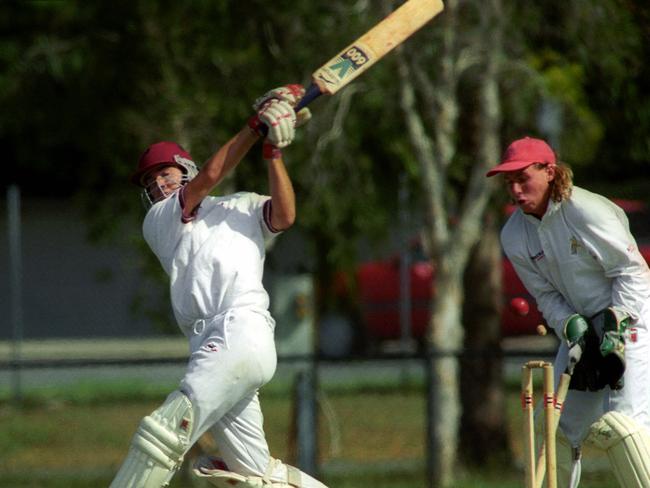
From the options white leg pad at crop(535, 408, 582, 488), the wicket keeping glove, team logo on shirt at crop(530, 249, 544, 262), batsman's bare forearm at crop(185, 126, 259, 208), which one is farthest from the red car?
the wicket keeping glove

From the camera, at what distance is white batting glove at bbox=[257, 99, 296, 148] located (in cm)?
535

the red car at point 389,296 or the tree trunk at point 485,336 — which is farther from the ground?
the red car at point 389,296

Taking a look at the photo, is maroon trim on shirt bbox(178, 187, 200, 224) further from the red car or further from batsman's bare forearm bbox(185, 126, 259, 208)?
the red car

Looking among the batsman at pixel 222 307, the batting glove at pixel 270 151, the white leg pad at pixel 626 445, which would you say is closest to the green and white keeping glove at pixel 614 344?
the white leg pad at pixel 626 445

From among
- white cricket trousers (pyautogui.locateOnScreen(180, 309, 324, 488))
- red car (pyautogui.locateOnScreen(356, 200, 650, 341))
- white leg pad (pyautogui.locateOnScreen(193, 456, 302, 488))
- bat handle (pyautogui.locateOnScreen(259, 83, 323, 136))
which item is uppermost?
red car (pyautogui.locateOnScreen(356, 200, 650, 341))

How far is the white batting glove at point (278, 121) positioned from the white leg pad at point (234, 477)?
131cm

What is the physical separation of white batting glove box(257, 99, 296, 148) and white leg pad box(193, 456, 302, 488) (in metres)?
1.31

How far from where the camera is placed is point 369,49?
19.1ft

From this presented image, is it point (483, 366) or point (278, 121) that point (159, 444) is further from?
point (483, 366)

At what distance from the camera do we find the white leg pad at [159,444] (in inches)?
217

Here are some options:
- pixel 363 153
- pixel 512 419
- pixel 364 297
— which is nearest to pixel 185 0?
pixel 363 153

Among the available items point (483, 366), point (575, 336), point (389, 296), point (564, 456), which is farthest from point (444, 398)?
point (389, 296)

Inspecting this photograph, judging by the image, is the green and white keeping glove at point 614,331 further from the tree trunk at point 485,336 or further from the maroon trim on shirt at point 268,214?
the tree trunk at point 485,336

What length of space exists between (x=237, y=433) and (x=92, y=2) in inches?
220
